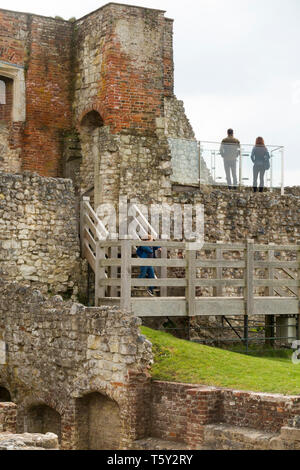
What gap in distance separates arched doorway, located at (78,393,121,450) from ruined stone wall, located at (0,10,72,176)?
902 cm

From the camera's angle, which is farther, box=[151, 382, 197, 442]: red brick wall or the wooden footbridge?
the wooden footbridge

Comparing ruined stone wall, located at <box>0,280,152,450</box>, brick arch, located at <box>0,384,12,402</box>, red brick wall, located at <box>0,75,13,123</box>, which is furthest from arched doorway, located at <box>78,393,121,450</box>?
red brick wall, located at <box>0,75,13,123</box>

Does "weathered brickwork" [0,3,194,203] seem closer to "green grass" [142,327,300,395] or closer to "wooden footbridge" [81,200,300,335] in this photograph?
"wooden footbridge" [81,200,300,335]

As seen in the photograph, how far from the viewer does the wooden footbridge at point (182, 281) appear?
16.2 metres

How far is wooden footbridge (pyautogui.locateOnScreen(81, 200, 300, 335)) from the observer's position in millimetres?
16156

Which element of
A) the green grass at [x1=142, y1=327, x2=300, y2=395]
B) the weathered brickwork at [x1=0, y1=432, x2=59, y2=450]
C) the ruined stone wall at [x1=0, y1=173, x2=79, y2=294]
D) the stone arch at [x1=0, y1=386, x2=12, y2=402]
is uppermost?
the ruined stone wall at [x1=0, y1=173, x2=79, y2=294]

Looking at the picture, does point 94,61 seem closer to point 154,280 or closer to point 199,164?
point 199,164

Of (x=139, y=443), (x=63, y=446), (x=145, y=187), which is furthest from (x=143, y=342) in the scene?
(x=145, y=187)

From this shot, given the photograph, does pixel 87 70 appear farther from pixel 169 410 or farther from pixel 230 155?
pixel 169 410

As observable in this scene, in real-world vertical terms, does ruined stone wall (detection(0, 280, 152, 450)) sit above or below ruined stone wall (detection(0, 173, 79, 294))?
below

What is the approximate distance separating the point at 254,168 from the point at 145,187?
3.26m

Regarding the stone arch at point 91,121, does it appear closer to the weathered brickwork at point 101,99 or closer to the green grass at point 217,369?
the weathered brickwork at point 101,99

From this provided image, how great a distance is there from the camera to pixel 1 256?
1769 cm

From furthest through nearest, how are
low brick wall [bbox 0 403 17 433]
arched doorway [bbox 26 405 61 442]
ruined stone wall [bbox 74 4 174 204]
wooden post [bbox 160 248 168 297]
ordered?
ruined stone wall [bbox 74 4 174 204] → wooden post [bbox 160 248 168 297] → arched doorway [bbox 26 405 61 442] → low brick wall [bbox 0 403 17 433]
